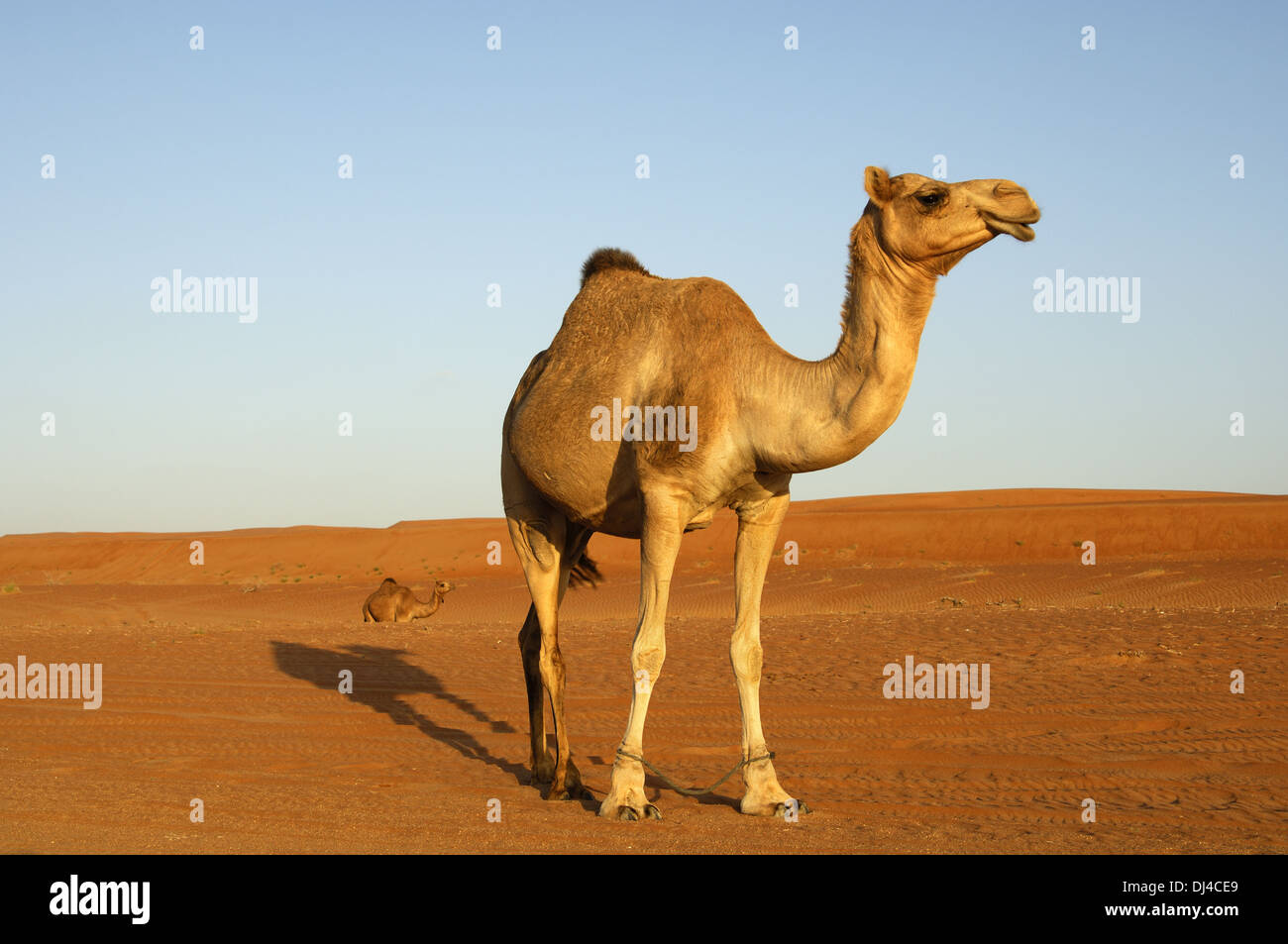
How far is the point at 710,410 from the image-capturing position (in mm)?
7664

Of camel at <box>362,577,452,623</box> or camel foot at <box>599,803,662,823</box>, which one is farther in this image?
camel at <box>362,577,452,623</box>

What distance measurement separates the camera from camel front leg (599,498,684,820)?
7.73 metres

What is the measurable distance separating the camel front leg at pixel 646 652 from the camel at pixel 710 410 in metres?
0.01

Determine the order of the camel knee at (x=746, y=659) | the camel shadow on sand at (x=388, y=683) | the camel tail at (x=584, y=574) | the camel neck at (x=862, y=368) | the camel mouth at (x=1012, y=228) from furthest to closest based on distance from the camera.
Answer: the camel shadow on sand at (x=388, y=683)
the camel tail at (x=584, y=574)
the camel knee at (x=746, y=659)
the camel neck at (x=862, y=368)
the camel mouth at (x=1012, y=228)

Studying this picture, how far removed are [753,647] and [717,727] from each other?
13.4 ft

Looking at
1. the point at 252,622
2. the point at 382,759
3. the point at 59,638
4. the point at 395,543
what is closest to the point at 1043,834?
the point at 382,759

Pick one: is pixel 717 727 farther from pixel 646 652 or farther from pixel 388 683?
pixel 388 683

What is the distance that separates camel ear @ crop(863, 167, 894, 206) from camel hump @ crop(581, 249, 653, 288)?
109 inches

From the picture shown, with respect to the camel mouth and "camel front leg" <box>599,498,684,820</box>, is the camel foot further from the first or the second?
the camel mouth

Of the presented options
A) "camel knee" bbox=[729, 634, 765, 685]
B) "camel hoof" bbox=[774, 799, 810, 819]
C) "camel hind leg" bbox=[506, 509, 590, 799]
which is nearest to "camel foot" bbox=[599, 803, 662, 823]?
"camel hoof" bbox=[774, 799, 810, 819]

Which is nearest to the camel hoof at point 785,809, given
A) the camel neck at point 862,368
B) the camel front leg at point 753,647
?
the camel front leg at point 753,647

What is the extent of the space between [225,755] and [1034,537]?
40.0 metres

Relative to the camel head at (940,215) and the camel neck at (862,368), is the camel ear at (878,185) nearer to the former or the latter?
the camel head at (940,215)

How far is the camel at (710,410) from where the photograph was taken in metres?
6.99
